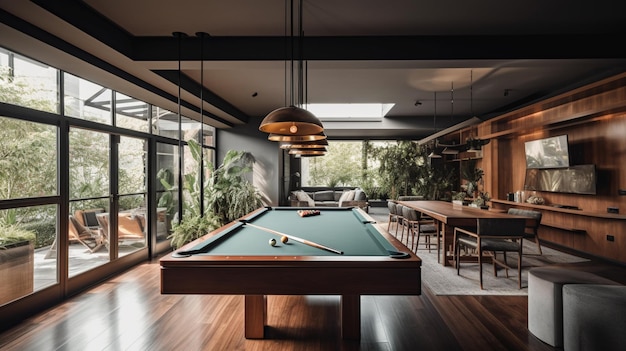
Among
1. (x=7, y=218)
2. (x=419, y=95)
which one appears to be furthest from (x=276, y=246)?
(x=419, y=95)

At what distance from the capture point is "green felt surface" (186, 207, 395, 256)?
6.98 ft

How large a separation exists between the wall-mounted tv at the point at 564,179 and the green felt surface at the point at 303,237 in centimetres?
413

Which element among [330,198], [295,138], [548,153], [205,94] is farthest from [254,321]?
[330,198]

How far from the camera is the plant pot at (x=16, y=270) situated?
9.75 feet

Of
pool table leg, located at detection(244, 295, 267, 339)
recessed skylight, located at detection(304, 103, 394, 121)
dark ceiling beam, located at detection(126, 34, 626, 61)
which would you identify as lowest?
pool table leg, located at detection(244, 295, 267, 339)

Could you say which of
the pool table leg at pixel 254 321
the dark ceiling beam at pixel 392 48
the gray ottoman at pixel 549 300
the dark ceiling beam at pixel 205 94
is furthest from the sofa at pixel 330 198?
the gray ottoman at pixel 549 300

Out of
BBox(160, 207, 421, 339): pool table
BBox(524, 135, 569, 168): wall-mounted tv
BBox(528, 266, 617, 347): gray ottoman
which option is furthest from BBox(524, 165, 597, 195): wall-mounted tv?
BBox(160, 207, 421, 339): pool table

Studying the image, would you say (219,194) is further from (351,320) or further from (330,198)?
(330,198)

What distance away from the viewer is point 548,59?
3473 mm

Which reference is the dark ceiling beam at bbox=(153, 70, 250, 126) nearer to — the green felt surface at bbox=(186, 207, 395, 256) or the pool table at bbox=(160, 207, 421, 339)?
the green felt surface at bbox=(186, 207, 395, 256)

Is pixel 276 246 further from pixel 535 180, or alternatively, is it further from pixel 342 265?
pixel 535 180

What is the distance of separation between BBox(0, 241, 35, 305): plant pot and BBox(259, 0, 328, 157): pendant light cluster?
2.68m

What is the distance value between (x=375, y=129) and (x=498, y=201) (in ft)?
12.2

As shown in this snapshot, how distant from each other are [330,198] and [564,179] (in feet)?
22.7
